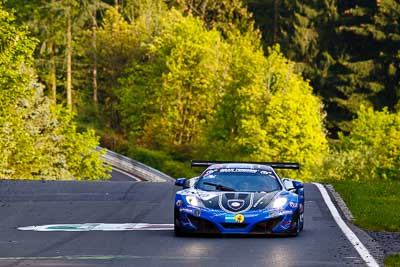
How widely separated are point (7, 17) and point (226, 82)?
3296 cm

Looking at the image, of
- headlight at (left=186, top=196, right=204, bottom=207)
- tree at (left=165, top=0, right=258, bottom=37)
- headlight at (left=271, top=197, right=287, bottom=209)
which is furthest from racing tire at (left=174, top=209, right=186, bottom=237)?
tree at (left=165, top=0, right=258, bottom=37)

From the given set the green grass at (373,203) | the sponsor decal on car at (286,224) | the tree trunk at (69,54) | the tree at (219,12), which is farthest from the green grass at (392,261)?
the tree at (219,12)

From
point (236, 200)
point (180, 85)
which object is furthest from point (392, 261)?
point (180, 85)

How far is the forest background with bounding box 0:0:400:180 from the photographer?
67.2 meters

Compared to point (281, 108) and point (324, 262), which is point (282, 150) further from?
point (324, 262)

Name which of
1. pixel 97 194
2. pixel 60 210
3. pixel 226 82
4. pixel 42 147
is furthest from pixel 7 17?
pixel 226 82

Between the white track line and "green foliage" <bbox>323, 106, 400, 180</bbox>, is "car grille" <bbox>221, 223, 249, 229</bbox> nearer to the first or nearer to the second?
the white track line

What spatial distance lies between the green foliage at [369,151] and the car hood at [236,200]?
38.6 m

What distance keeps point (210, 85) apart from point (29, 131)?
89.3ft

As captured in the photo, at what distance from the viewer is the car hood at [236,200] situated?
18.5m

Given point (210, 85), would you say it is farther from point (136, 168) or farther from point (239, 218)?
point (239, 218)

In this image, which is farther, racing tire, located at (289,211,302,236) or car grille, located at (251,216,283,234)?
racing tire, located at (289,211,302,236)

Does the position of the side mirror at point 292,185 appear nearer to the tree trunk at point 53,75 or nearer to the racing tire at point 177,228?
the racing tire at point 177,228

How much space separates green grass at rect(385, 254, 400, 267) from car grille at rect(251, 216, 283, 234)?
122 inches
